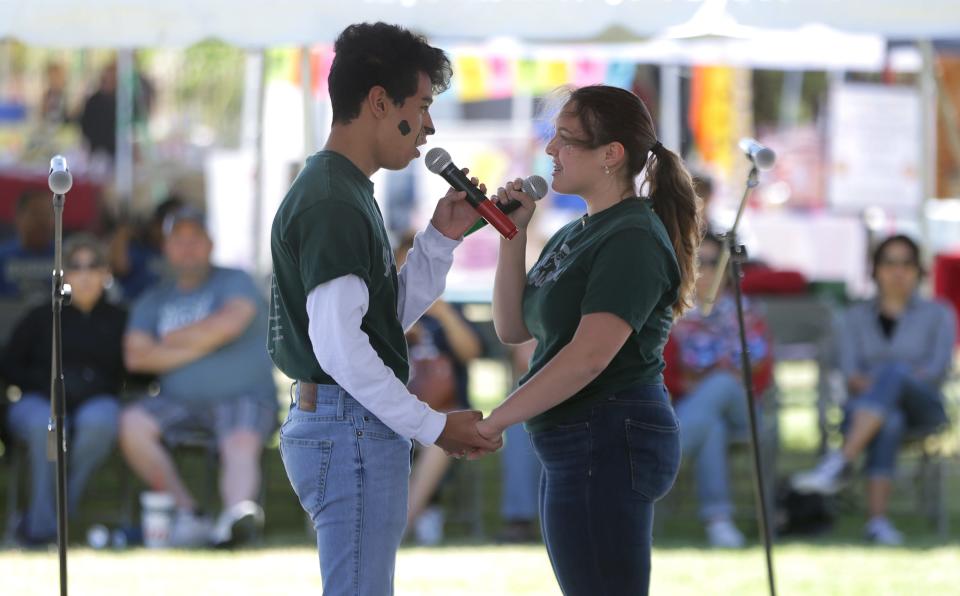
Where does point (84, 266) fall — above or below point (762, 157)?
below

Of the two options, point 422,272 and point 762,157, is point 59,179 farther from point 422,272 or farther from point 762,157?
point 762,157

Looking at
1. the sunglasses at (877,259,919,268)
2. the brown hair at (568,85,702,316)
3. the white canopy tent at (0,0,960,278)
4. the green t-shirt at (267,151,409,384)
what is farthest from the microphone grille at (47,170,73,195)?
the sunglasses at (877,259,919,268)

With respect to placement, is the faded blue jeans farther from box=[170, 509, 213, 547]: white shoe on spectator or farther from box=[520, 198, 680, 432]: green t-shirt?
box=[520, 198, 680, 432]: green t-shirt

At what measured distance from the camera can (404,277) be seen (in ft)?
10.9

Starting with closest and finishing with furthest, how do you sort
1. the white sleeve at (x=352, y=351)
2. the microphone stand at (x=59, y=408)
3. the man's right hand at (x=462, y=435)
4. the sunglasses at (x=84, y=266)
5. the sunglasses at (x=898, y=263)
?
the white sleeve at (x=352, y=351), the man's right hand at (x=462, y=435), the microphone stand at (x=59, y=408), the sunglasses at (x=84, y=266), the sunglasses at (x=898, y=263)

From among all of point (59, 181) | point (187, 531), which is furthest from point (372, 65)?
point (187, 531)

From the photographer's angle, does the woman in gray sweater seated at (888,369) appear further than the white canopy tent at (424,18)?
Yes

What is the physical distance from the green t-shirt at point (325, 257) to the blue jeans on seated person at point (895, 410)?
14.1ft

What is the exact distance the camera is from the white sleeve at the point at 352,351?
291 centimetres

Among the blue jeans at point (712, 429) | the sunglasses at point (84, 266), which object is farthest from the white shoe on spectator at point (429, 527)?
the sunglasses at point (84, 266)

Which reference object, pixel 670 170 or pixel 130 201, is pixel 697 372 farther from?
pixel 130 201

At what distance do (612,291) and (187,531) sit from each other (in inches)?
159

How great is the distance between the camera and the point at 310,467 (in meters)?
3.06

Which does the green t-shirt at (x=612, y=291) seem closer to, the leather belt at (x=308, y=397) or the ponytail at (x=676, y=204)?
the ponytail at (x=676, y=204)
